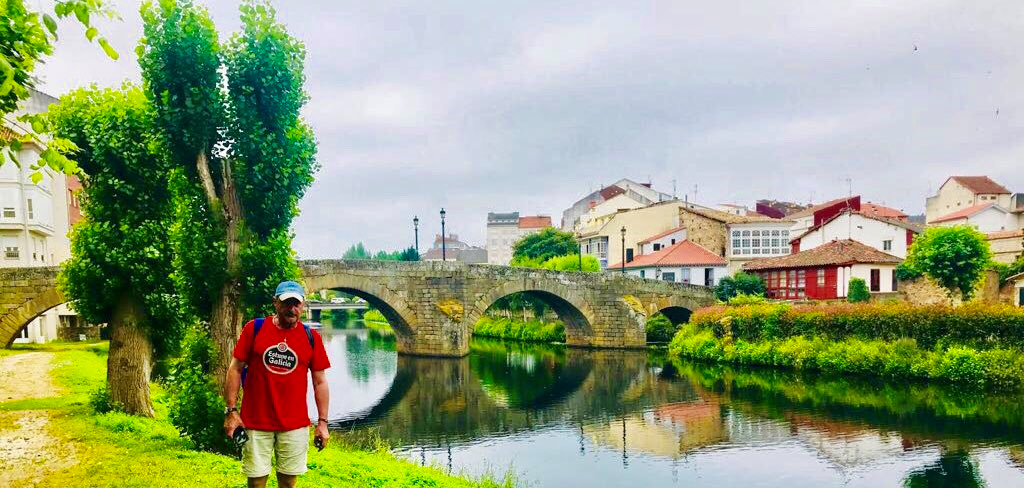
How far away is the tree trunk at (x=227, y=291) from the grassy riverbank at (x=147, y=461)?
1.27m

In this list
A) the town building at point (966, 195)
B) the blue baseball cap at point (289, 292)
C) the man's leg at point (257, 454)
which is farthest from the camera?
the town building at point (966, 195)

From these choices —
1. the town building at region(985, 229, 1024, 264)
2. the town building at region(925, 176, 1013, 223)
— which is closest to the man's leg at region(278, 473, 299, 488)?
the town building at region(985, 229, 1024, 264)

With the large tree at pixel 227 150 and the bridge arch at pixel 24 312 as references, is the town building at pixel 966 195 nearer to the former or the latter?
the large tree at pixel 227 150

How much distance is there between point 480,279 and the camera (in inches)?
1276

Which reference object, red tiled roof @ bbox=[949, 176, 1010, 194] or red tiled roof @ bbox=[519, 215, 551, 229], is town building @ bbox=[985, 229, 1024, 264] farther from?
red tiled roof @ bbox=[519, 215, 551, 229]

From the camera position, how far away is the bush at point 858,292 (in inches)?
1342

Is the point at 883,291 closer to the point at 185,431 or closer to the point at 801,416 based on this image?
the point at 801,416

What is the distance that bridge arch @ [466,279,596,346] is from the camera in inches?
1276

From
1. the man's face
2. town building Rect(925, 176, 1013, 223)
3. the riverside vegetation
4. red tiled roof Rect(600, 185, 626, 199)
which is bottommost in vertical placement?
the riverside vegetation

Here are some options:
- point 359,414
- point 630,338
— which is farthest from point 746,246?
point 359,414

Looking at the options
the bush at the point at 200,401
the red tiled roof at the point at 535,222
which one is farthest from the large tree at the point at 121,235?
the red tiled roof at the point at 535,222


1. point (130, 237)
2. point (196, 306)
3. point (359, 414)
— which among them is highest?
point (130, 237)

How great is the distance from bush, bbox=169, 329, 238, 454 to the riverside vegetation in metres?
23.5

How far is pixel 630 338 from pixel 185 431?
28.9 m
